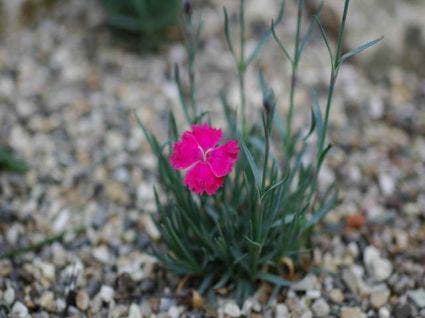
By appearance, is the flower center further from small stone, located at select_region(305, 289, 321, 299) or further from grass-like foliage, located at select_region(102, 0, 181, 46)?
grass-like foliage, located at select_region(102, 0, 181, 46)

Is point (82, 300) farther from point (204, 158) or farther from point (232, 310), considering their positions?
point (204, 158)

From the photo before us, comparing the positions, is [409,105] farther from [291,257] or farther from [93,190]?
[93,190]

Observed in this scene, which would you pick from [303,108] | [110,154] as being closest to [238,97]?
[303,108]

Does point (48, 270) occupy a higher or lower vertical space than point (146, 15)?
lower

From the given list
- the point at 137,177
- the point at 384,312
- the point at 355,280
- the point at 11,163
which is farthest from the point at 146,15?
the point at 384,312

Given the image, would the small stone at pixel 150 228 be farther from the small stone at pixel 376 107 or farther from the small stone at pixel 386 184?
the small stone at pixel 376 107

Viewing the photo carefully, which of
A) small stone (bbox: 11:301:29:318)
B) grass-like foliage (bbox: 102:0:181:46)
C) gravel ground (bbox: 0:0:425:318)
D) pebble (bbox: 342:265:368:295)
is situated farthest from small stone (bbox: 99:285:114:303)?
grass-like foliage (bbox: 102:0:181:46)

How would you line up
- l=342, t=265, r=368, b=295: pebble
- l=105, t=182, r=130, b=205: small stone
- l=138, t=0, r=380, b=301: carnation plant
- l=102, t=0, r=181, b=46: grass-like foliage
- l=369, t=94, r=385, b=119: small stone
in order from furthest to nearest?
1. l=102, t=0, r=181, b=46: grass-like foliage
2. l=369, t=94, r=385, b=119: small stone
3. l=105, t=182, r=130, b=205: small stone
4. l=342, t=265, r=368, b=295: pebble
5. l=138, t=0, r=380, b=301: carnation plant
